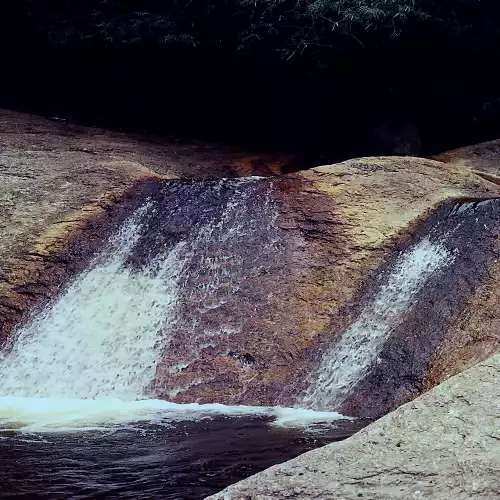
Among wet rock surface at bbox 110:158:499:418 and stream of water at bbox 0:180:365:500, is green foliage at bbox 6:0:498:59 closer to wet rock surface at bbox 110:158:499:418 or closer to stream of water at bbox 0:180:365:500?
wet rock surface at bbox 110:158:499:418

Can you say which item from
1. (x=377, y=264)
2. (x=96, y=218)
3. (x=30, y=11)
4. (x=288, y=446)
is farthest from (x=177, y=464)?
(x=30, y=11)

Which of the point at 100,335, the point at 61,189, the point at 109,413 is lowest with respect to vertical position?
the point at 109,413

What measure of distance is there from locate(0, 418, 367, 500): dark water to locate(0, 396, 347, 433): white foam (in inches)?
11.0

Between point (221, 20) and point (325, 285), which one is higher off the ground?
point (221, 20)

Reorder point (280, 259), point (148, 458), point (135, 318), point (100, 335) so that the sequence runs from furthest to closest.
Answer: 1. point (280, 259)
2. point (135, 318)
3. point (100, 335)
4. point (148, 458)

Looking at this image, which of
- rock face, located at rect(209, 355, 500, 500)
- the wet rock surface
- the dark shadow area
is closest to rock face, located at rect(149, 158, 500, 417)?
the wet rock surface

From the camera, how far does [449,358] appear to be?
7066 millimetres

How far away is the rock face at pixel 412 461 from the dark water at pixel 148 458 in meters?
1.08

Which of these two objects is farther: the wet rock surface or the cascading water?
the wet rock surface

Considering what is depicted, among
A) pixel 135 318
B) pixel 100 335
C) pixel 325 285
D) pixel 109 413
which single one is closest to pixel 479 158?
pixel 325 285

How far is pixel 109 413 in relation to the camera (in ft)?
22.0

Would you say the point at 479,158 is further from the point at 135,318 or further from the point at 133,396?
the point at 133,396

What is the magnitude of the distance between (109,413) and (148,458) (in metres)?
1.90

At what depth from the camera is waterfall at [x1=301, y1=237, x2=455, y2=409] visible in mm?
7285
